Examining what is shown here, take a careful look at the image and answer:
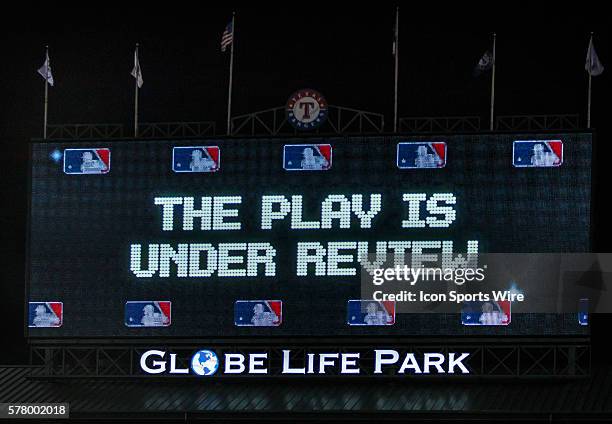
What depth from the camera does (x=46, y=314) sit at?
85.8ft

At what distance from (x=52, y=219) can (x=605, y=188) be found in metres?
10.9

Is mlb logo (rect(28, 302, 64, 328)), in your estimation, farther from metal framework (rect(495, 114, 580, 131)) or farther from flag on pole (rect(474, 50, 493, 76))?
flag on pole (rect(474, 50, 493, 76))

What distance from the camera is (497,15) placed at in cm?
2939

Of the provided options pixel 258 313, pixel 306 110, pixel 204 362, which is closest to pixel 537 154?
pixel 306 110

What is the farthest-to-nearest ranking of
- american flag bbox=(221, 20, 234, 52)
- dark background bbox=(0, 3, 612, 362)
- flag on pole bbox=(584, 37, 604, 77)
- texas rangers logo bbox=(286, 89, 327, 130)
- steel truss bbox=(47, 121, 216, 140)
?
1. dark background bbox=(0, 3, 612, 362)
2. american flag bbox=(221, 20, 234, 52)
3. steel truss bbox=(47, 121, 216, 140)
4. texas rangers logo bbox=(286, 89, 327, 130)
5. flag on pole bbox=(584, 37, 604, 77)

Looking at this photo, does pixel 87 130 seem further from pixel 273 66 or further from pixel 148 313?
pixel 148 313

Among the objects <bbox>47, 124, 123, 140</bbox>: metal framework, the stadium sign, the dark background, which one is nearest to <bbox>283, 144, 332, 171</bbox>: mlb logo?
<bbox>47, 124, 123, 140</bbox>: metal framework

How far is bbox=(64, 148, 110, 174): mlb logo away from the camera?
86.3ft

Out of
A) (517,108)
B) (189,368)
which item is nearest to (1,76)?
(189,368)

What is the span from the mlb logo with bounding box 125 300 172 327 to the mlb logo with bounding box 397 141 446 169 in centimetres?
480

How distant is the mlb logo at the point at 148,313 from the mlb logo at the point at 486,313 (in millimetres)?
5161

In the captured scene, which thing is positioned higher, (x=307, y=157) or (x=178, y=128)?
(x=178, y=128)

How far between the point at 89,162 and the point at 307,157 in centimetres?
392

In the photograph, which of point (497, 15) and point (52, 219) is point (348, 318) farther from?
point (497, 15)
